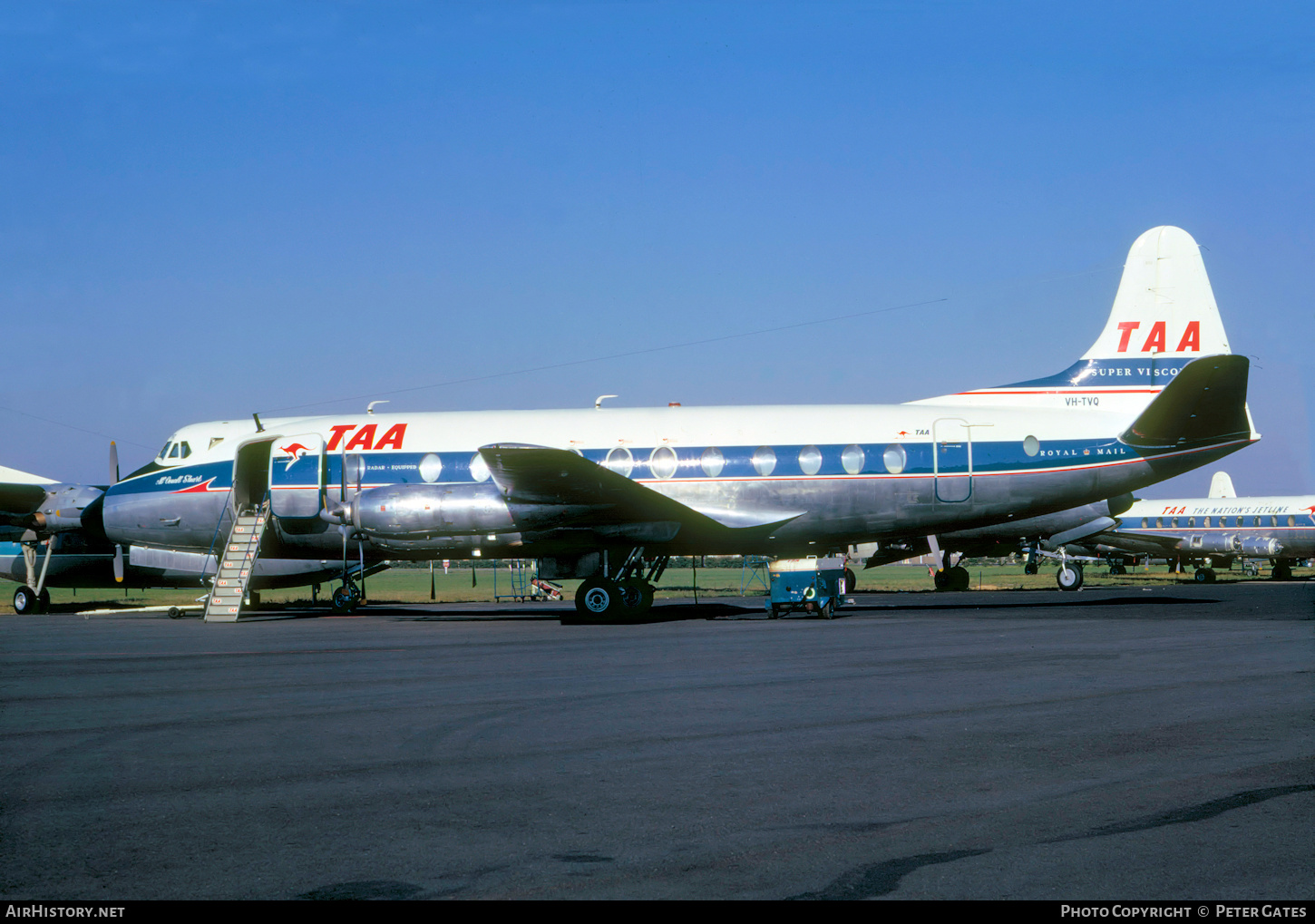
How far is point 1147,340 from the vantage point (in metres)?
24.8

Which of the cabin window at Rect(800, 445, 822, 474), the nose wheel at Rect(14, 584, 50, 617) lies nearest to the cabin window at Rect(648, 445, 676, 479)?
the cabin window at Rect(800, 445, 822, 474)

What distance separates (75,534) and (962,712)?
29.8 meters

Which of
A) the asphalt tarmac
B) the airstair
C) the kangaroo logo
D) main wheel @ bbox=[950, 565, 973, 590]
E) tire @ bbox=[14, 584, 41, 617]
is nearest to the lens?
the asphalt tarmac

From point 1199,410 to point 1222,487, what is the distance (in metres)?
54.2

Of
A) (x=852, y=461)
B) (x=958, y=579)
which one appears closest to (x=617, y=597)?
(x=852, y=461)

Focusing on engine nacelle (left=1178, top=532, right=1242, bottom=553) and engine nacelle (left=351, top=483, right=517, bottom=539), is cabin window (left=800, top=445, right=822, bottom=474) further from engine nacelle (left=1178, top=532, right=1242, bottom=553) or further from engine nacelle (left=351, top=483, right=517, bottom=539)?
engine nacelle (left=1178, top=532, right=1242, bottom=553)

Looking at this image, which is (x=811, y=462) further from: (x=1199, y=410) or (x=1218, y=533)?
(x=1218, y=533)

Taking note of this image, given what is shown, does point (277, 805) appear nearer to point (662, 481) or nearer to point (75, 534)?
point (662, 481)

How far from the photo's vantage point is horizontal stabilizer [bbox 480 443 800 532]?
69.7 feet

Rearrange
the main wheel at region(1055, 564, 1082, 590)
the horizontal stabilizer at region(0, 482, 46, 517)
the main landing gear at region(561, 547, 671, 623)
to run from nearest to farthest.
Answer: the main landing gear at region(561, 547, 671, 623)
the horizontal stabilizer at region(0, 482, 46, 517)
the main wheel at region(1055, 564, 1082, 590)

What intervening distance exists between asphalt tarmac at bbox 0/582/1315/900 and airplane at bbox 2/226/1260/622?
805 cm

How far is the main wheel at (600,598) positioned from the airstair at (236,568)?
7.67 m

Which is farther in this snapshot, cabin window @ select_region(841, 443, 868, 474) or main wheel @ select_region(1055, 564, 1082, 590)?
main wheel @ select_region(1055, 564, 1082, 590)
